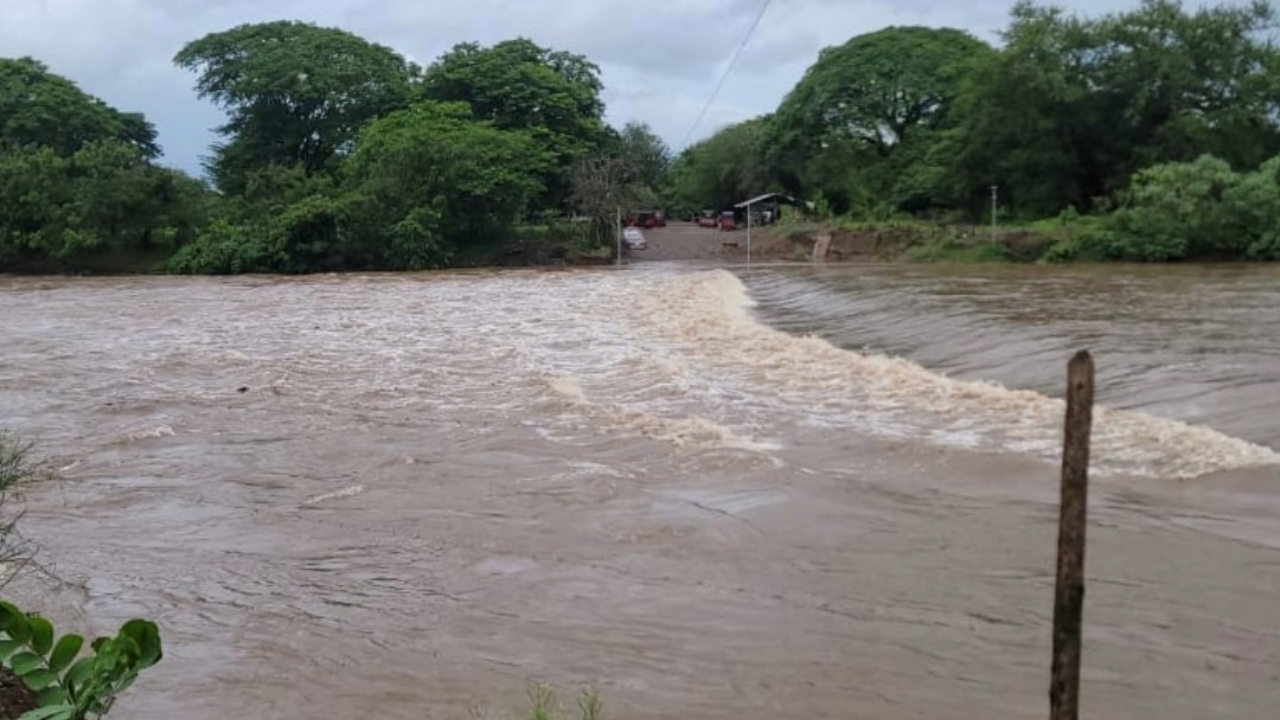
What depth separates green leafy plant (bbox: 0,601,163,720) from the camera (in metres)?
2.77

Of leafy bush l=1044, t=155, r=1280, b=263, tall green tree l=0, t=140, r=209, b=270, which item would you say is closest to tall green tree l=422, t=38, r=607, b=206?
tall green tree l=0, t=140, r=209, b=270

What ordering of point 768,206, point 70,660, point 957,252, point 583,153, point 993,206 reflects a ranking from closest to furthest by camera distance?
point 70,660, point 957,252, point 993,206, point 583,153, point 768,206

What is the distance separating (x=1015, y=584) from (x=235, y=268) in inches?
1586

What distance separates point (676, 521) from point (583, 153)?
1766 inches

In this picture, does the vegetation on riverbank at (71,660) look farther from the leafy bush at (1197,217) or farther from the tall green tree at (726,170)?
the tall green tree at (726,170)

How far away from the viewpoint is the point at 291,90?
54.8 m

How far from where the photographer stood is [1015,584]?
602 centimetres

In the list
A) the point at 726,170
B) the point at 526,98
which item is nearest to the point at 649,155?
the point at 726,170

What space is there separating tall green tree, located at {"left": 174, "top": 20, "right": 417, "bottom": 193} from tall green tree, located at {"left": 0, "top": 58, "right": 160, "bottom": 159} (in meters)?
5.20

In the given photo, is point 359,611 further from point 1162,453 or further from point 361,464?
point 1162,453

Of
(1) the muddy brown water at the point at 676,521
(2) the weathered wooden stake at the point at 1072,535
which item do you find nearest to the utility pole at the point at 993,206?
(1) the muddy brown water at the point at 676,521

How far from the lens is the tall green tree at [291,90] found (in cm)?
5509

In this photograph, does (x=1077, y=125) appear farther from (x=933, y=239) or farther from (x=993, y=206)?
(x=933, y=239)

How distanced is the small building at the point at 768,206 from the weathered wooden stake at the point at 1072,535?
57.0 meters
